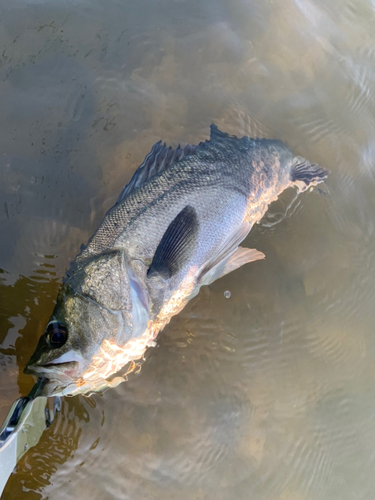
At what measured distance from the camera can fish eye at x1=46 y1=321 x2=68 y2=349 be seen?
2056 millimetres

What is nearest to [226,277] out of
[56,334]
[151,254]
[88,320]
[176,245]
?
[176,245]

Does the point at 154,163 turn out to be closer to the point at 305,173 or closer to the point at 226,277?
the point at 226,277

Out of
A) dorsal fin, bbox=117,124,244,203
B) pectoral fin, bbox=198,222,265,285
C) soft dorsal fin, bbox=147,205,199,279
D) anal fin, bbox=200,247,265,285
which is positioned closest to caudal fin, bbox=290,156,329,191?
pectoral fin, bbox=198,222,265,285

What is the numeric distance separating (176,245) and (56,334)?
1.04 m

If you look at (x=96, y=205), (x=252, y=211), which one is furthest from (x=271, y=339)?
(x=96, y=205)

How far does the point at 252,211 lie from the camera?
2.93 meters

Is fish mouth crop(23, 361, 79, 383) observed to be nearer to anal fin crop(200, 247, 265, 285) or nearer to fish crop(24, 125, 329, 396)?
fish crop(24, 125, 329, 396)

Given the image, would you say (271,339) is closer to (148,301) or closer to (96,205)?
(148,301)

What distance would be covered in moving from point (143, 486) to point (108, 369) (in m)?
1.41

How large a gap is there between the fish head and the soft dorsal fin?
213 millimetres

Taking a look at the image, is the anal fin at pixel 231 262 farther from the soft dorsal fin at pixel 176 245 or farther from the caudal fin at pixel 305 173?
the caudal fin at pixel 305 173

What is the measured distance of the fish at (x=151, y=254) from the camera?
2102 mm

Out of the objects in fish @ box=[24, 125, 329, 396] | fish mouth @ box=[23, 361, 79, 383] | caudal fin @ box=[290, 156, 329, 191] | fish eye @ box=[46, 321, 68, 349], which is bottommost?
fish mouth @ box=[23, 361, 79, 383]

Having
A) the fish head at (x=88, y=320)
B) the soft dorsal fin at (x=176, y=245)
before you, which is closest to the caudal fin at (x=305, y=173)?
the soft dorsal fin at (x=176, y=245)
